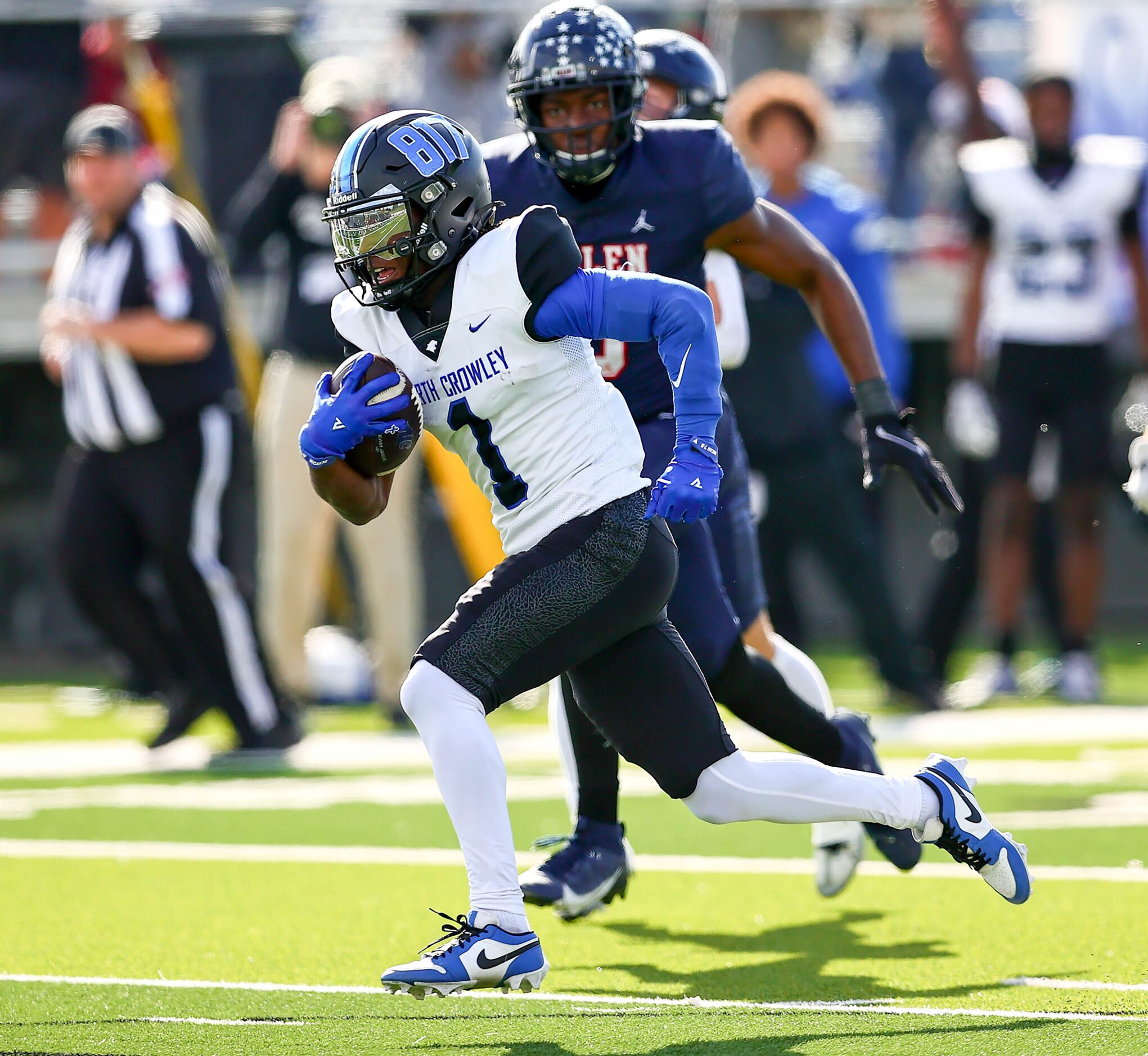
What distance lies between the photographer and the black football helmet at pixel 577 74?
12.9 ft

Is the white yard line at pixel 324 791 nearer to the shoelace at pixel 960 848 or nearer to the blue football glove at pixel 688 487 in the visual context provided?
the shoelace at pixel 960 848

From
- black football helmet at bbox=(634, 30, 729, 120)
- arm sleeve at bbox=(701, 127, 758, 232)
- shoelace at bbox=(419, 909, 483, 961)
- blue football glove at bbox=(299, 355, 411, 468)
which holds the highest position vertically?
black football helmet at bbox=(634, 30, 729, 120)

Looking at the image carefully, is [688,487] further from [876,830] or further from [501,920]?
[876,830]

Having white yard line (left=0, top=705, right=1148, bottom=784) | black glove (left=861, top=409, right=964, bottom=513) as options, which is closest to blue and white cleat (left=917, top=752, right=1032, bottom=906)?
black glove (left=861, top=409, right=964, bottom=513)

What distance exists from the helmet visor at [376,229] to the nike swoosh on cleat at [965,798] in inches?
55.0

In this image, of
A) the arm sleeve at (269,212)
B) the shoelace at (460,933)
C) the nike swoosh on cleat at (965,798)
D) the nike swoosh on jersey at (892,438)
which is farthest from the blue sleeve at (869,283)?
the shoelace at (460,933)

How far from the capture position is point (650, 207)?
4.05 meters

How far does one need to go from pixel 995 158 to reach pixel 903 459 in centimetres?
428

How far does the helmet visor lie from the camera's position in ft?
11.2

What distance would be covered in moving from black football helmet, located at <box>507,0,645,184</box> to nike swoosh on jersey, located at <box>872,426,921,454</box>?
2.57 ft

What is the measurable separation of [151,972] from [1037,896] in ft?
6.02

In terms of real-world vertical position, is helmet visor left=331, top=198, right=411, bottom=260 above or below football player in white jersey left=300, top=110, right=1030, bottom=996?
above

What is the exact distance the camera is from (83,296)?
7.12 m

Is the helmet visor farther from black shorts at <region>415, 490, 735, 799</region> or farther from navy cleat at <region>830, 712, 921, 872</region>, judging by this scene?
navy cleat at <region>830, 712, 921, 872</region>
